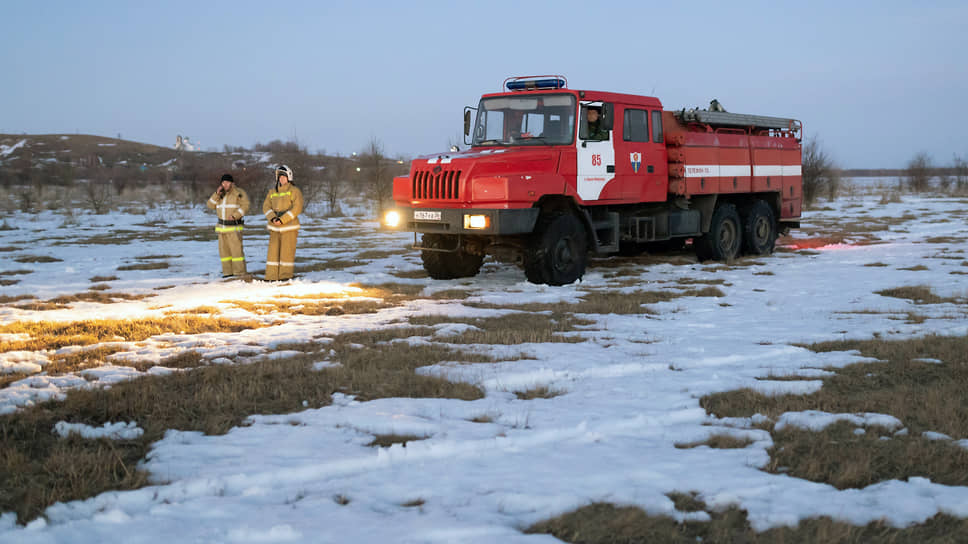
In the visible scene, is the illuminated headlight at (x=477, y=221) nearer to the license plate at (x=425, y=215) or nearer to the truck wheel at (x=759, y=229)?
the license plate at (x=425, y=215)

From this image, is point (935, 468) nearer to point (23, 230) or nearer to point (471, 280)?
point (471, 280)

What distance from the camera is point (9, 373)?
6.06 meters

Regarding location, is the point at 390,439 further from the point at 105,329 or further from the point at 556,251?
the point at 556,251

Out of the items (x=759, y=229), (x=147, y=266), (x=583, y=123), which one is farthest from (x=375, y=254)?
(x=759, y=229)

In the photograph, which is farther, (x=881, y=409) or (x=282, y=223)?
(x=282, y=223)

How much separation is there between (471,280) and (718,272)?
4.20 metres

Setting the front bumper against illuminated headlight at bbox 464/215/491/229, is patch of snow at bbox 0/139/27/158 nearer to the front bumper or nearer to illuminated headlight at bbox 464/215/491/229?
the front bumper

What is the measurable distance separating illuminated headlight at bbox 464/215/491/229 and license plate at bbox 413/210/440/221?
0.51 meters

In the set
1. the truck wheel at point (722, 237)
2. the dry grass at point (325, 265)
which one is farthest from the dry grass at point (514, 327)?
the truck wheel at point (722, 237)

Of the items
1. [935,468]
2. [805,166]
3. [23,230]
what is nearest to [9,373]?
[935,468]

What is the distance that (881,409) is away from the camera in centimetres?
506

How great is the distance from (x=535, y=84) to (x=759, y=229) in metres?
6.76

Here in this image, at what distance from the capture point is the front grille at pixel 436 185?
10.8 meters

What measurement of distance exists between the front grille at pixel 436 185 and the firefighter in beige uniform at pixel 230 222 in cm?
276
